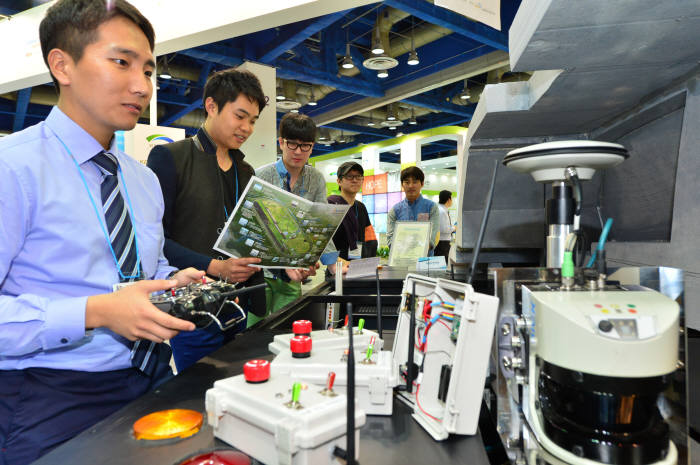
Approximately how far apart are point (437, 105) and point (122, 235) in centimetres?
860

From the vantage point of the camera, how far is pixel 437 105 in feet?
29.1

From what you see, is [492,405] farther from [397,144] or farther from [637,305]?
[397,144]

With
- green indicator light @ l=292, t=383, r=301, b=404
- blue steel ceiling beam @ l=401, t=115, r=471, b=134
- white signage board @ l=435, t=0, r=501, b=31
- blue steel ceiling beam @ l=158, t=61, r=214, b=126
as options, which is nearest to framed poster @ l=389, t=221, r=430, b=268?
white signage board @ l=435, t=0, r=501, b=31

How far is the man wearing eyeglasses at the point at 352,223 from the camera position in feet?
10.1

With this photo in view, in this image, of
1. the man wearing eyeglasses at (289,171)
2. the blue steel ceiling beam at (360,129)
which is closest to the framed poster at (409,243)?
the man wearing eyeglasses at (289,171)

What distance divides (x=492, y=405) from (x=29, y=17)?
378 cm

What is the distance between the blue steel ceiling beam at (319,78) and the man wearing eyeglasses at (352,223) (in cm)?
367

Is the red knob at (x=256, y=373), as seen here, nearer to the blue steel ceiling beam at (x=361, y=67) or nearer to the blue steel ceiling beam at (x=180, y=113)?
the blue steel ceiling beam at (x=361, y=67)

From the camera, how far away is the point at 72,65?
37.5 inches

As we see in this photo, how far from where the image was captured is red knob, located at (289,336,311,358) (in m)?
0.86

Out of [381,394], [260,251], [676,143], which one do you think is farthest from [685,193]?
[260,251]

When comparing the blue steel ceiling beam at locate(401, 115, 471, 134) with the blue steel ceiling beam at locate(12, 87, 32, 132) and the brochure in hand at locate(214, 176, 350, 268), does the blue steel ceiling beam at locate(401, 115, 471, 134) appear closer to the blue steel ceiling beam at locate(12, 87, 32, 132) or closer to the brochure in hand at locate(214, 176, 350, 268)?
the blue steel ceiling beam at locate(12, 87, 32, 132)

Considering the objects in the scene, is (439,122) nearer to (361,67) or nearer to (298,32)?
(361,67)

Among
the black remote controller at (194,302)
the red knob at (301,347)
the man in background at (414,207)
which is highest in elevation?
the man in background at (414,207)
